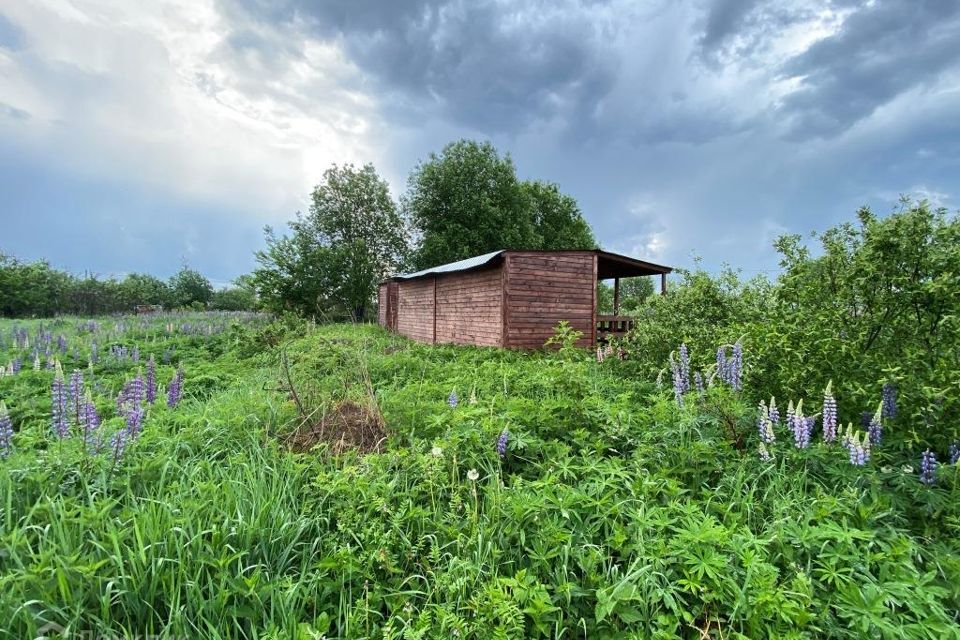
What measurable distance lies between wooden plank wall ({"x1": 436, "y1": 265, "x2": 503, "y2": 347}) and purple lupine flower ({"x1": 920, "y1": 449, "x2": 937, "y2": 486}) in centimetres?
857

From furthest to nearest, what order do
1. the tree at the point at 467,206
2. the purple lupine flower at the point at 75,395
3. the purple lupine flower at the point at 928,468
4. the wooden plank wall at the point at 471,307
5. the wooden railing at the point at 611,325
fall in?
the tree at the point at 467,206
the wooden railing at the point at 611,325
the wooden plank wall at the point at 471,307
the purple lupine flower at the point at 75,395
the purple lupine flower at the point at 928,468

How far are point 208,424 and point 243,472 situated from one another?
963 millimetres

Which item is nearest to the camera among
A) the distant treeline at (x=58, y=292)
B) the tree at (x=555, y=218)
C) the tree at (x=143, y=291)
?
the distant treeline at (x=58, y=292)

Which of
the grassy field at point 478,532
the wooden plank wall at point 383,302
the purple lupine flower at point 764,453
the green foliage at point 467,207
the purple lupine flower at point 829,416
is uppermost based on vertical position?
the green foliage at point 467,207

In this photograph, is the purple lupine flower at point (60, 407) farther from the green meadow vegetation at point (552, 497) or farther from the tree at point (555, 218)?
the tree at point (555, 218)

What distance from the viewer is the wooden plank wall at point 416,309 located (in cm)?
1542

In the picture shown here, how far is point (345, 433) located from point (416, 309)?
44.7 ft

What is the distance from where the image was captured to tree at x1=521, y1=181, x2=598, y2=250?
3158 cm

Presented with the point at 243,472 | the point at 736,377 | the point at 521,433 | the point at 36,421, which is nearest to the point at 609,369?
the point at 736,377

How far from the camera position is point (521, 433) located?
125 inches

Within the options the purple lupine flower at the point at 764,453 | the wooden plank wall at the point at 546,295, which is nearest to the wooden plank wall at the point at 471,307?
the wooden plank wall at the point at 546,295

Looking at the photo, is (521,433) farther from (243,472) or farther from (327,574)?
(243,472)

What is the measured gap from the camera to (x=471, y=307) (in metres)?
12.4

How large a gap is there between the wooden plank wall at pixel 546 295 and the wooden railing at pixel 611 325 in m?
0.54
